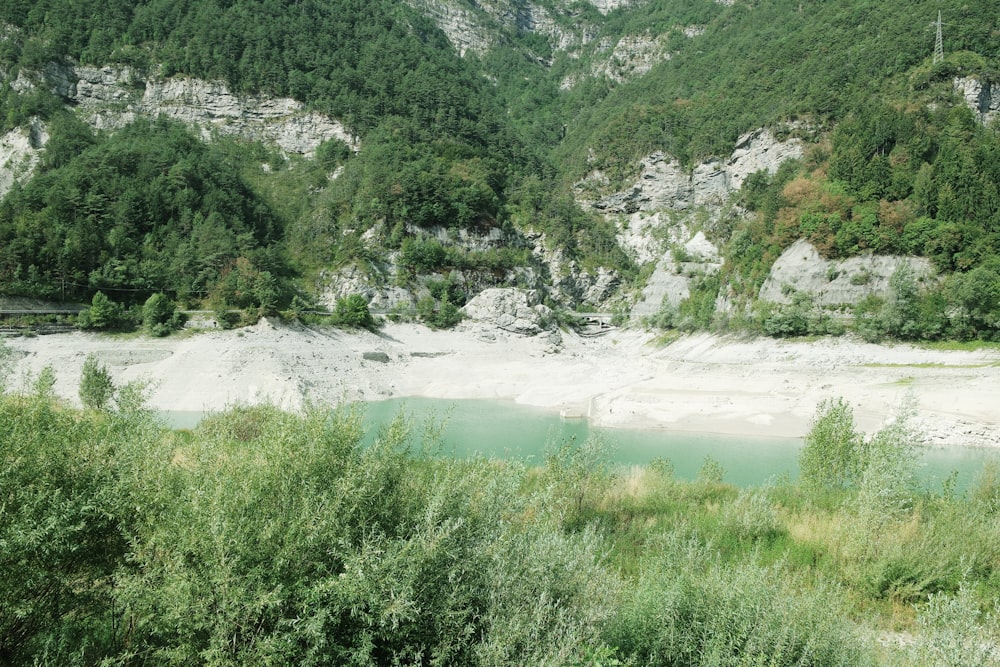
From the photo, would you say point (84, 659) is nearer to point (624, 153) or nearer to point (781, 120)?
point (781, 120)

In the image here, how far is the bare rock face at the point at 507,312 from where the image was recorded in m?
56.6

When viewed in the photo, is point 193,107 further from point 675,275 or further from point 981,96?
point 981,96

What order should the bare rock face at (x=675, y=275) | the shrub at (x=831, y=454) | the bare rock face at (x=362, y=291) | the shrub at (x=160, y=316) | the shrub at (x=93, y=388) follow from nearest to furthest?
the shrub at (x=831, y=454)
the shrub at (x=93, y=388)
the shrub at (x=160, y=316)
the bare rock face at (x=362, y=291)
the bare rock face at (x=675, y=275)

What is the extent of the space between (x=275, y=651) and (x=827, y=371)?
4082 cm

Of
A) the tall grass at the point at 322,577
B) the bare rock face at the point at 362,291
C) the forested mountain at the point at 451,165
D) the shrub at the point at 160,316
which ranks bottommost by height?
the tall grass at the point at 322,577

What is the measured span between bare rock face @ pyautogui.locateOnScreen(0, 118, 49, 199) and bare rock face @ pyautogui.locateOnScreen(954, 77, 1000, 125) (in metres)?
115

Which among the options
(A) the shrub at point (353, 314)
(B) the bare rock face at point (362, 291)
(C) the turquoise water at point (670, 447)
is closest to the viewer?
(C) the turquoise water at point (670, 447)

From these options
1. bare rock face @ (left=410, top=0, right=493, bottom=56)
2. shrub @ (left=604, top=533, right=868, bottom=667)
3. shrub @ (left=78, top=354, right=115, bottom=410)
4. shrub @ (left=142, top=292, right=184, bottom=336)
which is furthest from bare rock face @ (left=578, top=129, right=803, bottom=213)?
shrub @ (left=604, top=533, right=868, bottom=667)

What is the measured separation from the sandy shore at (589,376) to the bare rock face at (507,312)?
7.02m

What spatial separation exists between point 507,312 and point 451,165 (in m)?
32.8

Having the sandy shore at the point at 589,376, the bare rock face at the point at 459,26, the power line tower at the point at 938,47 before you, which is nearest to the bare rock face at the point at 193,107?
the sandy shore at the point at 589,376

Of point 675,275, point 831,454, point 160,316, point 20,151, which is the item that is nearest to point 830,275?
point 675,275

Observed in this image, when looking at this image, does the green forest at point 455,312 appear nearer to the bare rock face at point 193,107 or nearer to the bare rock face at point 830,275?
the bare rock face at point 830,275

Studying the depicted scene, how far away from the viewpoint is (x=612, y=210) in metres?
111
